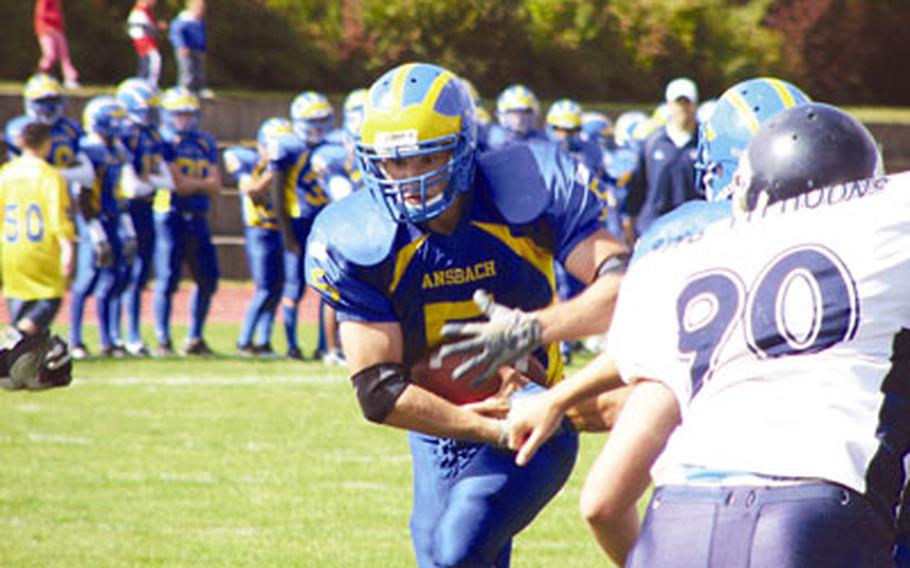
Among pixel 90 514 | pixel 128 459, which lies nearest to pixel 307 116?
pixel 128 459

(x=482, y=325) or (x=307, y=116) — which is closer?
(x=482, y=325)

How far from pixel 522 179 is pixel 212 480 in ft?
14.4

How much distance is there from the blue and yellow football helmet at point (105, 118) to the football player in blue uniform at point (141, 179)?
6.0 inches

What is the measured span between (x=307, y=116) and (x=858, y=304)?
35.9 ft

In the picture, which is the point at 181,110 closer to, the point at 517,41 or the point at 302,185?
the point at 302,185

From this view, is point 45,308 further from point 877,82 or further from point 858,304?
point 877,82

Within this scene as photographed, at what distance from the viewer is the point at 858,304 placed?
296 centimetres

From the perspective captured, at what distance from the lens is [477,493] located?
4.55 metres

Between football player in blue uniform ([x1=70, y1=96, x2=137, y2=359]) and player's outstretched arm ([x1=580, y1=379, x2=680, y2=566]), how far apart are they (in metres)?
10.4

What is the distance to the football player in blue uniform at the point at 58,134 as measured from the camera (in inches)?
519

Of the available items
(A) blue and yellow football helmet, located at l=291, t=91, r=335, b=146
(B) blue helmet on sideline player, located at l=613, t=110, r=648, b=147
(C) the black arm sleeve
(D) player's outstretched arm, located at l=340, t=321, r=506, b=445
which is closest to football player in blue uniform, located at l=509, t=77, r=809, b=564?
(D) player's outstretched arm, located at l=340, t=321, r=506, b=445

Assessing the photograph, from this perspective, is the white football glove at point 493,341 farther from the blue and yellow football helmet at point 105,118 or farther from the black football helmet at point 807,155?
the blue and yellow football helmet at point 105,118

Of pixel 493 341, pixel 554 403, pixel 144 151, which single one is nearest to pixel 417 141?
pixel 493 341

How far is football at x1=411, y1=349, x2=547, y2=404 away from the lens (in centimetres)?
463
